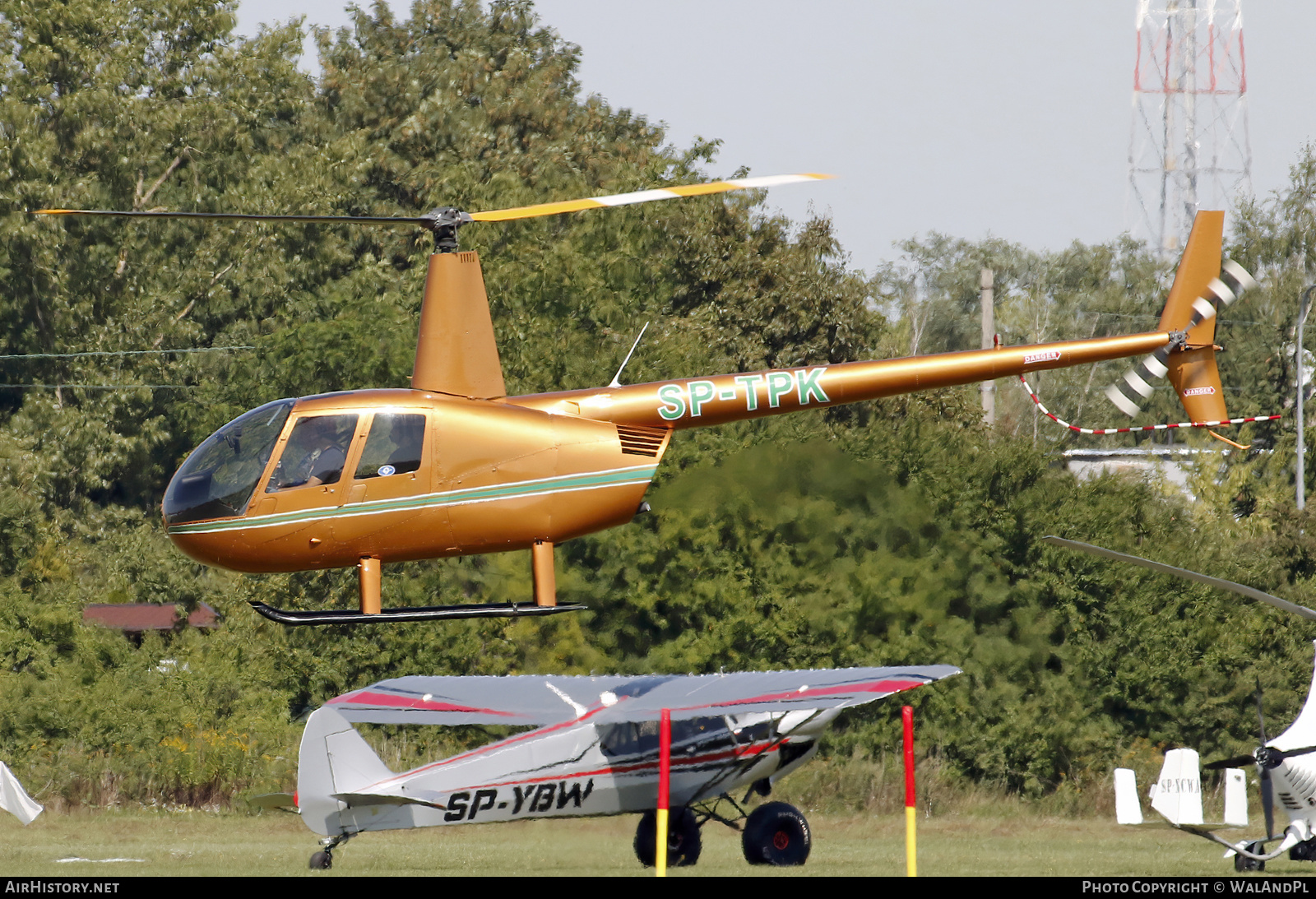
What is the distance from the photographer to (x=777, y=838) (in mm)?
17375

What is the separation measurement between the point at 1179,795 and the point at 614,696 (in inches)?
235

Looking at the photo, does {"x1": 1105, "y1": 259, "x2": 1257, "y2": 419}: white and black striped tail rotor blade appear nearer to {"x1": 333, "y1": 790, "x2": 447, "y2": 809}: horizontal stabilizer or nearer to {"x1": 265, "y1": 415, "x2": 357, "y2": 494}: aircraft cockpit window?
{"x1": 265, "y1": 415, "x2": 357, "y2": 494}: aircraft cockpit window

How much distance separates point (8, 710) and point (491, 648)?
7448 mm

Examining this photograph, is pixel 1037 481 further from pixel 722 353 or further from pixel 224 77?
pixel 224 77

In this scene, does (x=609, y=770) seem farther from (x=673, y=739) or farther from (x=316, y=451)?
(x=316, y=451)

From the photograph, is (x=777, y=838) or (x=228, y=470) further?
(x=777, y=838)

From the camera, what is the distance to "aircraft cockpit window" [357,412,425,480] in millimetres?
13125

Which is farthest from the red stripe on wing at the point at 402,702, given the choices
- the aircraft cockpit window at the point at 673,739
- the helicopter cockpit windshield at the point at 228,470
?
the helicopter cockpit windshield at the point at 228,470

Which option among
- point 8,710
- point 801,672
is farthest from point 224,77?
point 801,672

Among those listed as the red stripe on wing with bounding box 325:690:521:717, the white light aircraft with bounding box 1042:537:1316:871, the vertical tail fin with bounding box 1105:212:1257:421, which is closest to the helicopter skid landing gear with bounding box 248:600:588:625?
the red stripe on wing with bounding box 325:690:521:717

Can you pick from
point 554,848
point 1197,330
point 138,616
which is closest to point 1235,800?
point 1197,330

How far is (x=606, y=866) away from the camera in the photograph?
1727cm

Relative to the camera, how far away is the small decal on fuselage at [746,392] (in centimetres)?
1413

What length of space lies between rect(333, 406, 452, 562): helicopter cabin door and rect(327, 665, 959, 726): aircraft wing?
4598 mm
